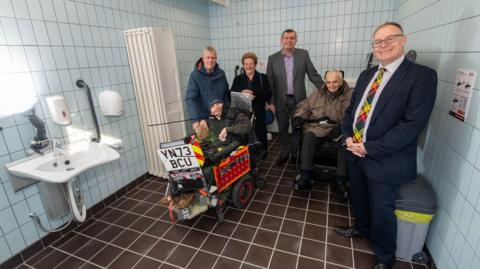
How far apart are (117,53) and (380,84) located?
2.56 meters

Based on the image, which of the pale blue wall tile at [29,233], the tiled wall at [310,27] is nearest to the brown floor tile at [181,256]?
the pale blue wall tile at [29,233]

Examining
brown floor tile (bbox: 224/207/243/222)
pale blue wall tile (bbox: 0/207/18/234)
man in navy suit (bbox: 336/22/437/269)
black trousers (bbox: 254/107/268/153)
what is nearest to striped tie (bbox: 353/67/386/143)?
man in navy suit (bbox: 336/22/437/269)

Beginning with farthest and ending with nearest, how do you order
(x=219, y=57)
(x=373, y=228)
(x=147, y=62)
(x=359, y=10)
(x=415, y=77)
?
(x=219, y=57)
(x=359, y=10)
(x=147, y=62)
(x=373, y=228)
(x=415, y=77)

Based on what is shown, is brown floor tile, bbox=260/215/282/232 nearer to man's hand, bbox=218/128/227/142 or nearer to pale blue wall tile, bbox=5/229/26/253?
man's hand, bbox=218/128/227/142

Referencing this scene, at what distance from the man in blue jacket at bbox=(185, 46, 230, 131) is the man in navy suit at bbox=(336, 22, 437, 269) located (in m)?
1.47

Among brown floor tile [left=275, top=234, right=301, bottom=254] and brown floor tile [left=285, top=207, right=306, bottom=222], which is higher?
brown floor tile [left=285, top=207, right=306, bottom=222]

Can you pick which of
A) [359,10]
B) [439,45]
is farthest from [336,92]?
[359,10]

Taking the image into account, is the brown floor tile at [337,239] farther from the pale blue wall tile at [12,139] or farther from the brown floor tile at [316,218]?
the pale blue wall tile at [12,139]

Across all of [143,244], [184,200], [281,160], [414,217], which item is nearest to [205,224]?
[184,200]

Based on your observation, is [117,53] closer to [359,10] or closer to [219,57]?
[219,57]

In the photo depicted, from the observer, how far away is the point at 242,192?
7.97 feet

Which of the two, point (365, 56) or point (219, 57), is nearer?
point (365, 56)

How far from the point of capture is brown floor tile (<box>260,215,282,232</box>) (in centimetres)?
214

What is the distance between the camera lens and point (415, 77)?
130cm
